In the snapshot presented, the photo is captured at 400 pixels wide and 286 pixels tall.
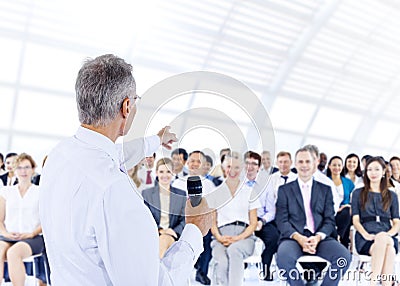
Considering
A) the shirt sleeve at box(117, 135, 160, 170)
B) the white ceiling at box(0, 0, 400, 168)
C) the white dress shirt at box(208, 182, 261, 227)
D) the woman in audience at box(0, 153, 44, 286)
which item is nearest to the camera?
the shirt sleeve at box(117, 135, 160, 170)

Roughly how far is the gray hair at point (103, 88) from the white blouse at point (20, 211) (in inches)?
103

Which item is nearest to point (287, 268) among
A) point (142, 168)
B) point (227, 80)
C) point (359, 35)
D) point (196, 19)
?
point (142, 168)

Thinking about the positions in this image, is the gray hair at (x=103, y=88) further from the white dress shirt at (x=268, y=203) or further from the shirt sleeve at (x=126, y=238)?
the white dress shirt at (x=268, y=203)

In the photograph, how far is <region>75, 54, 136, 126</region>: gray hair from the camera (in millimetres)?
965

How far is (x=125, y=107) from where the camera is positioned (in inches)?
38.8

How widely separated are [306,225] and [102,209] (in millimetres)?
2709

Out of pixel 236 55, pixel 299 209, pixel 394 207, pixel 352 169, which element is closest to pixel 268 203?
pixel 299 209

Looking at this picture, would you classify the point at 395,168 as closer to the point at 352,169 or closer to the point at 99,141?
the point at 352,169

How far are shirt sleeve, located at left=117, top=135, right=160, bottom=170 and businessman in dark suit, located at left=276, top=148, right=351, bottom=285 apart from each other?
6.28 ft

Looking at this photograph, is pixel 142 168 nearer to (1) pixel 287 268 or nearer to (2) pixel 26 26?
(1) pixel 287 268

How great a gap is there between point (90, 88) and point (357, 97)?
780 centimetres

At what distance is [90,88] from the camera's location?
3.19 feet

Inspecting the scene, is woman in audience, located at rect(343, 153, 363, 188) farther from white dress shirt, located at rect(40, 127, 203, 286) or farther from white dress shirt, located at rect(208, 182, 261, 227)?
white dress shirt, located at rect(40, 127, 203, 286)

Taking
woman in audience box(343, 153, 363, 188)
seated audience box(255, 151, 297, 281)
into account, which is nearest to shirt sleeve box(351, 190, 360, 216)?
seated audience box(255, 151, 297, 281)
